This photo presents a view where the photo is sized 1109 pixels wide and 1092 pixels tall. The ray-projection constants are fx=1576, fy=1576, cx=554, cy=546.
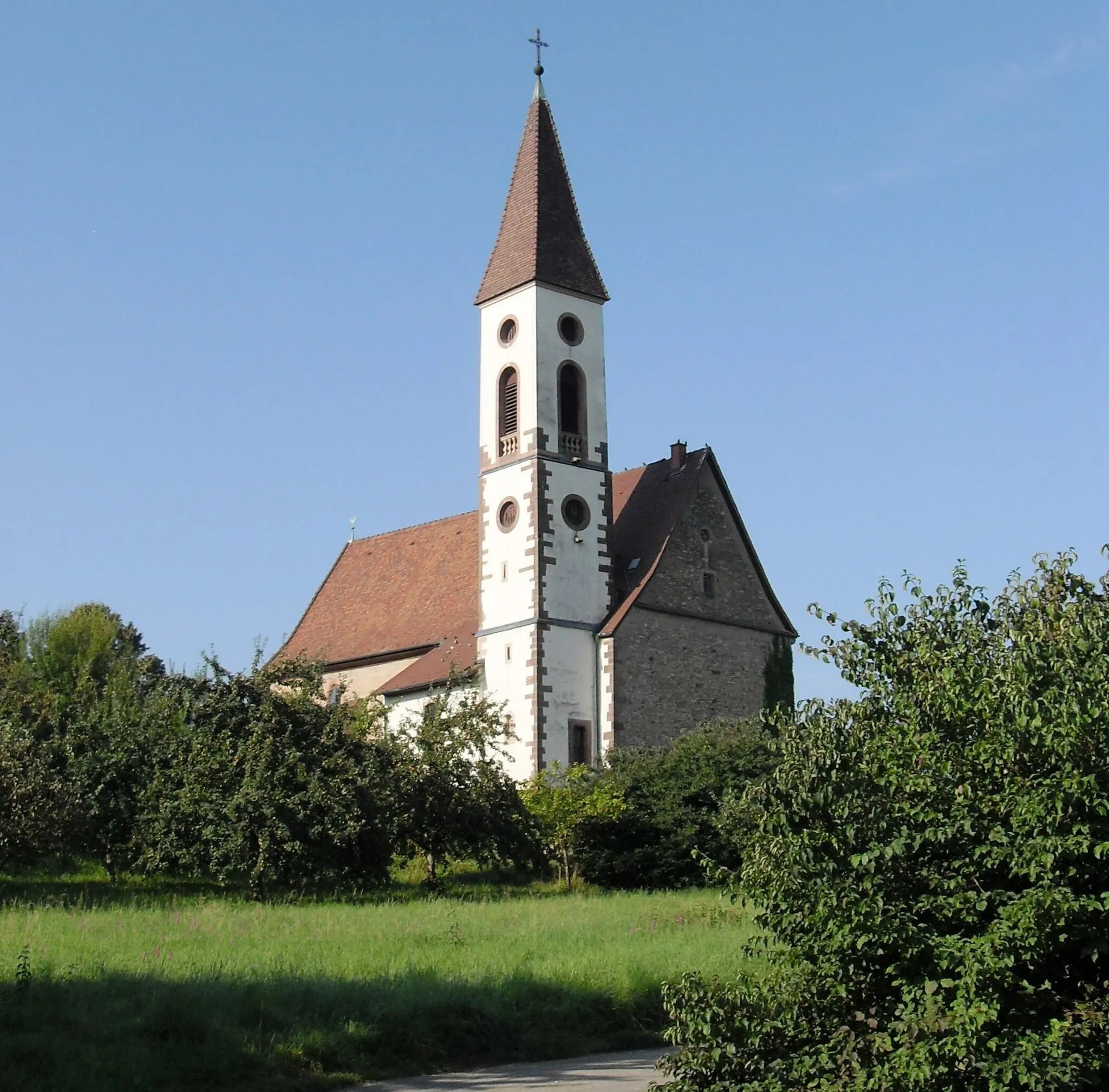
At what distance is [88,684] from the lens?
38000mm

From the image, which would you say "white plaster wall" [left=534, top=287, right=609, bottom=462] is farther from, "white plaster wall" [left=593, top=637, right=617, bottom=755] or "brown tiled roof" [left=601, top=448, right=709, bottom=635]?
"white plaster wall" [left=593, top=637, right=617, bottom=755]

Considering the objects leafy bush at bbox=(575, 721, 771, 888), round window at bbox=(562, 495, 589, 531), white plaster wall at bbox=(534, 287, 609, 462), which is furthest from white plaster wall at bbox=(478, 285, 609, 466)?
leafy bush at bbox=(575, 721, 771, 888)

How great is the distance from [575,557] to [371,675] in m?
8.77

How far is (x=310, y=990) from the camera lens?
15227mm

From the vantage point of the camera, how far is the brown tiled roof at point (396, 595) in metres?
43.1

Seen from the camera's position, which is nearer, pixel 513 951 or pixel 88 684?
pixel 513 951

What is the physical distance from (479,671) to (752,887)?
27609mm

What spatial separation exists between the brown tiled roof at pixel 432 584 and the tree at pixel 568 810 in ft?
11.7

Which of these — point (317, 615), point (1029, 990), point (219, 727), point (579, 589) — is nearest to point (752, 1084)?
point (1029, 990)

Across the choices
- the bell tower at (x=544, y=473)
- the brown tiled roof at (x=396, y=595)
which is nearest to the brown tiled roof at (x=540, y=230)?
the bell tower at (x=544, y=473)

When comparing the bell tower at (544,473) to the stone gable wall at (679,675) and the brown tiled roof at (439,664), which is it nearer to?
the stone gable wall at (679,675)

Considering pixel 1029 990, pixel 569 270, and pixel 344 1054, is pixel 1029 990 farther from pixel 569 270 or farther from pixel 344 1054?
pixel 569 270

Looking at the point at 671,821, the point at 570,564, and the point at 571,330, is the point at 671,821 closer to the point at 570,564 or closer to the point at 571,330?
the point at 570,564

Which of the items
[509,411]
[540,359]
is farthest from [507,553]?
[540,359]
